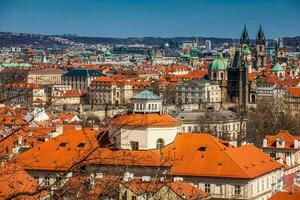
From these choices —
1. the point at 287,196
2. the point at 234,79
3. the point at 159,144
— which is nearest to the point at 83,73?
the point at 234,79

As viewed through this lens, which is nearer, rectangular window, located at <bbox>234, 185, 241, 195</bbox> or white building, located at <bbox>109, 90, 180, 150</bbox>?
rectangular window, located at <bbox>234, 185, 241, 195</bbox>

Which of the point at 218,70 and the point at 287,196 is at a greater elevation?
the point at 287,196

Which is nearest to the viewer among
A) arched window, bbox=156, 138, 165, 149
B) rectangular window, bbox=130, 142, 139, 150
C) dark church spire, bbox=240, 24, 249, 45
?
rectangular window, bbox=130, 142, 139, 150

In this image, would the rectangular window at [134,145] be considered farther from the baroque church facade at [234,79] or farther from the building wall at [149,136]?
the baroque church facade at [234,79]

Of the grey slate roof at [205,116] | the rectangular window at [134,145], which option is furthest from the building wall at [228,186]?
the grey slate roof at [205,116]

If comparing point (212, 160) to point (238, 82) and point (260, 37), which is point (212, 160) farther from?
point (260, 37)

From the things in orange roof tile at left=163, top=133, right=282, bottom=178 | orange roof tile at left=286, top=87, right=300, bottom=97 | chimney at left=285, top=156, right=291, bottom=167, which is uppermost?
orange roof tile at left=163, top=133, right=282, bottom=178

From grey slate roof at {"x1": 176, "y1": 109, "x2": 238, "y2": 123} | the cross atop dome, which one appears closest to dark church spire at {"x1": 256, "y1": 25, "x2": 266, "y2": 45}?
grey slate roof at {"x1": 176, "y1": 109, "x2": 238, "y2": 123}

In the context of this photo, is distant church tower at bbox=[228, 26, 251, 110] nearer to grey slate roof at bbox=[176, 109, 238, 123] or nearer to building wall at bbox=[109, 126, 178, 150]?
grey slate roof at bbox=[176, 109, 238, 123]

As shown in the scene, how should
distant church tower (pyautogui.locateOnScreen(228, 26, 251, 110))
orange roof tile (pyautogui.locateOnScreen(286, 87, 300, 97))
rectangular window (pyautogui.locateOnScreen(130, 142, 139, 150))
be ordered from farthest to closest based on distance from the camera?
orange roof tile (pyautogui.locateOnScreen(286, 87, 300, 97)) < distant church tower (pyautogui.locateOnScreen(228, 26, 251, 110)) < rectangular window (pyautogui.locateOnScreen(130, 142, 139, 150))

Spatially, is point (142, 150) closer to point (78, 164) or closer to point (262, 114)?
point (78, 164)

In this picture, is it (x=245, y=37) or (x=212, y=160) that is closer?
(x=212, y=160)

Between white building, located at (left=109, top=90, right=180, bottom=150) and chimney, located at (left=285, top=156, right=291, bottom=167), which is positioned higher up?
white building, located at (left=109, top=90, right=180, bottom=150)
